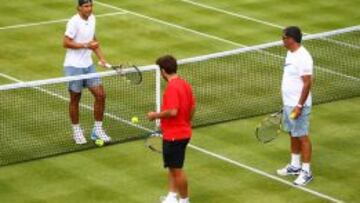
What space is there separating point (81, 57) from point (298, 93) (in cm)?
403

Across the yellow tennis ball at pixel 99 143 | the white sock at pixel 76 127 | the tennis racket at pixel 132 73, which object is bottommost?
the yellow tennis ball at pixel 99 143

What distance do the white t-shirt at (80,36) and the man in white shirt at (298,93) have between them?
143 inches

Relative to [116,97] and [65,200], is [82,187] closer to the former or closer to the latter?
[65,200]

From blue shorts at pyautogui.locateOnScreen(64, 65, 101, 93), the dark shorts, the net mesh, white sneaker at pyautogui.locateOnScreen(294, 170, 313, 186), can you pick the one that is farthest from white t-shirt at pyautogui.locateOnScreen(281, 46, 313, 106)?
blue shorts at pyautogui.locateOnScreen(64, 65, 101, 93)

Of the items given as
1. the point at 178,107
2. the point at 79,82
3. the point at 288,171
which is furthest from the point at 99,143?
the point at 178,107

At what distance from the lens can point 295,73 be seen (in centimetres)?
1554

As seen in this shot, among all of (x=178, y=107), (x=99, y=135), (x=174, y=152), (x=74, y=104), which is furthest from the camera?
(x=99, y=135)

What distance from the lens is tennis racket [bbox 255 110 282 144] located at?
1608cm

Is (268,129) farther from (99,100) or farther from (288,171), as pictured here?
(99,100)

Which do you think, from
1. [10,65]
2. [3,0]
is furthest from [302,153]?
[3,0]

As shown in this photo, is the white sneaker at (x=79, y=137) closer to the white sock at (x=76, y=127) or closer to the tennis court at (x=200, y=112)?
the white sock at (x=76, y=127)

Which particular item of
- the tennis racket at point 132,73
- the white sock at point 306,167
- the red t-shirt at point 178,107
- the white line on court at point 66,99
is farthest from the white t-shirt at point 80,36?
the white sock at point 306,167

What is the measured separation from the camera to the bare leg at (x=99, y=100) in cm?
1739

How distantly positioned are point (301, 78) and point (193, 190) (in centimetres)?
243
